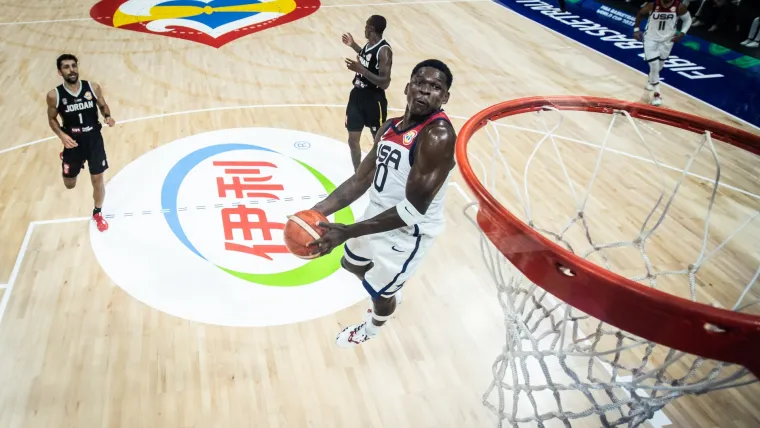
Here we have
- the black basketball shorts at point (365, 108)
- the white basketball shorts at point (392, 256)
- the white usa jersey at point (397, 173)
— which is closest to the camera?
the white usa jersey at point (397, 173)

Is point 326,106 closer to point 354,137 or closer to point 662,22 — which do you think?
point 354,137

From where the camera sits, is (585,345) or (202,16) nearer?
(585,345)

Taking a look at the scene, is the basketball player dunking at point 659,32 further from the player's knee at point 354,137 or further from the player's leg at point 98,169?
the player's leg at point 98,169

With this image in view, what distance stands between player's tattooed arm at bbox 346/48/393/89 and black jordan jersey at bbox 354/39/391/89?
0.03 metres

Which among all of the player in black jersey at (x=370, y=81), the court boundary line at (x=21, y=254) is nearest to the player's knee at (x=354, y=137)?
the player in black jersey at (x=370, y=81)

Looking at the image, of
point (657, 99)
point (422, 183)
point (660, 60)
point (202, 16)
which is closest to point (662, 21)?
point (660, 60)

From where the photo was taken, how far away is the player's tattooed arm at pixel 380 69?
466cm

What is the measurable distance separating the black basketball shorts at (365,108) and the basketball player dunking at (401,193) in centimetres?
176

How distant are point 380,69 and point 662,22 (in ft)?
15.7

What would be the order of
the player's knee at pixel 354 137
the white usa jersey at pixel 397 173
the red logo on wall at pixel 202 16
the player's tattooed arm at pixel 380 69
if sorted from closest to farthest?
the white usa jersey at pixel 397 173 → the player's tattooed arm at pixel 380 69 → the player's knee at pixel 354 137 → the red logo on wall at pixel 202 16

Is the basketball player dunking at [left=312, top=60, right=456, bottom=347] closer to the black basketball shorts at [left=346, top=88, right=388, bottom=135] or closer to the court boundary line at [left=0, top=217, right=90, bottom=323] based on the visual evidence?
the black basketball shorts at [left=346, top=88, right=388, bottom=135]

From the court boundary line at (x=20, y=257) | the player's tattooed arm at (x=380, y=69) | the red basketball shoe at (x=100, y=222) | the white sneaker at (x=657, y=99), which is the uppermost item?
the player's tattooed arm at (x=380, y=69)

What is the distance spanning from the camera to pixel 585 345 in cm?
368

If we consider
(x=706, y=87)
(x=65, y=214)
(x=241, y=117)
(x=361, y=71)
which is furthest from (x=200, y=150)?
(x=706, y=87)
